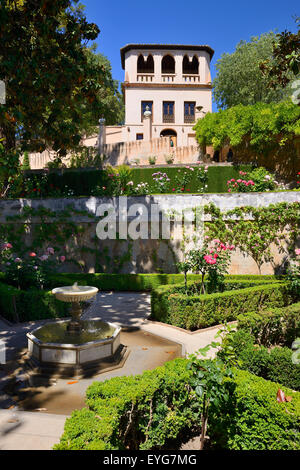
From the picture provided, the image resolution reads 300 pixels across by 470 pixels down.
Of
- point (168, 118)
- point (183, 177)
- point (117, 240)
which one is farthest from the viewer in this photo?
point (168, 118)

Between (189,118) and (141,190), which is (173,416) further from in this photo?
(189,118)

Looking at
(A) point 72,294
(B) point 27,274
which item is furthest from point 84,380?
(B) point 27,274

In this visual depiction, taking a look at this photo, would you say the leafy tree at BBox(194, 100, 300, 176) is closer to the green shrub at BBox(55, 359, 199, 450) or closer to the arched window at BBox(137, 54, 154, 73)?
the arched window at BBox(137, 54, 154, 73)

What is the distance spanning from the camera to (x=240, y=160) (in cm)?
1805

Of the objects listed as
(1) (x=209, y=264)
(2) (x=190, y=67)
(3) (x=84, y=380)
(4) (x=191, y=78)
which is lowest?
(3) (x=84, y=380)

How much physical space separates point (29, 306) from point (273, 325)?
668cm

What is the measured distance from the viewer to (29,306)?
9.15 meters

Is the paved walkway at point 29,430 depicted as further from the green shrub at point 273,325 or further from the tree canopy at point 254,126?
the tree canopy at point 254,126

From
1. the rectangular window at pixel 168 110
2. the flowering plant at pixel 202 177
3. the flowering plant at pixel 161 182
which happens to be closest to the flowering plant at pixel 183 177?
the flowering plant at pixel 202 177

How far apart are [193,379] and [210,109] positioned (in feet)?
93.7

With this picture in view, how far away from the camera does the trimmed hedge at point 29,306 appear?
9.05m

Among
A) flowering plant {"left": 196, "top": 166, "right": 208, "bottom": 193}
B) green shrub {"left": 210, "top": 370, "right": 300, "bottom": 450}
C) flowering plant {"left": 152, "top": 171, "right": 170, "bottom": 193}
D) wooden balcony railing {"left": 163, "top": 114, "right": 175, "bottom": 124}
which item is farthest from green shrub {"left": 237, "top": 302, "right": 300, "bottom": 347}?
wooden balcony railing {"left": 163, "top": 114, "right": 175, "bottom": 124}

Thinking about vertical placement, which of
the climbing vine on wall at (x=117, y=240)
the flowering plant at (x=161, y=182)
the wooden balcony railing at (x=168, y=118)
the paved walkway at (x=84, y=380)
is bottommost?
the paved walkway at (x=84, y=380)

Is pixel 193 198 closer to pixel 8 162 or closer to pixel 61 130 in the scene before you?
pixel 61 130
